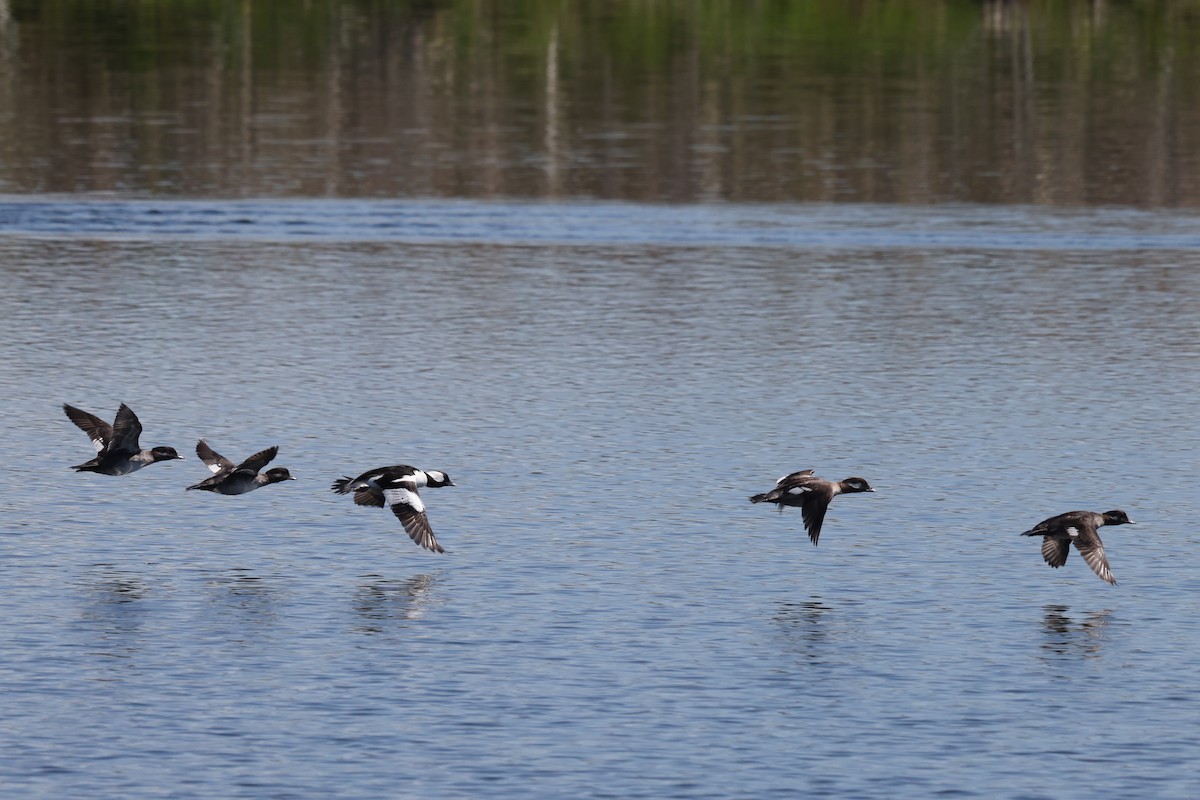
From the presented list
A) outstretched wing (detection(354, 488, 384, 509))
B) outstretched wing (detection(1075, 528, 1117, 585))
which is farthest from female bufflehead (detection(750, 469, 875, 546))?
outstretched wing (detection(354, 488, 384, 509))

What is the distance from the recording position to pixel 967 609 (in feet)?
73.7

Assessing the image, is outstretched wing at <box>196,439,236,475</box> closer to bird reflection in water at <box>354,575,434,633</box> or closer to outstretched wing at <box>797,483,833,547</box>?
bird reflection in water at <box>354,575,434,633</box>

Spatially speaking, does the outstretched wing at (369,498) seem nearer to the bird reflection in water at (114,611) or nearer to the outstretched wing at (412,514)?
the outstretched wing at (412,514)

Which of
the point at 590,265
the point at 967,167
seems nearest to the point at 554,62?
the point at 967,167

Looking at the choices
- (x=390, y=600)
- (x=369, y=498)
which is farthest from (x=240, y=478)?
(x=390, y=600)

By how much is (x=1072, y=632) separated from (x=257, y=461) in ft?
28.2

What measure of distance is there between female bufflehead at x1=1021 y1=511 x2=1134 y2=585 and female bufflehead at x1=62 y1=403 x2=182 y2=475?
9404 mm

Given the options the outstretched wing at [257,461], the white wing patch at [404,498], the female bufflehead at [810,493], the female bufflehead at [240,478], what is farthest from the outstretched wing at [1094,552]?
the female bufflehead at [240,478]

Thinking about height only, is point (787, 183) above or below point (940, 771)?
above

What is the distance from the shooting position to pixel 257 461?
2444 cm

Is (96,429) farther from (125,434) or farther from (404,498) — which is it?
(404,498)

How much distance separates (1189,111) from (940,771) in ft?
199

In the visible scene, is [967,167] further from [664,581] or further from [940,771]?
[940,771]

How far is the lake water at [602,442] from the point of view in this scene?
61.3 ft
